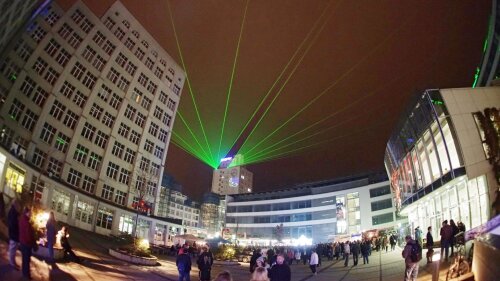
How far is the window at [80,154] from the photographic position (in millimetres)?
9885

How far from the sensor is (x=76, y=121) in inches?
400

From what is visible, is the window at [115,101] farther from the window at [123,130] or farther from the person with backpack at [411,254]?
the person with backpack at [411,254]

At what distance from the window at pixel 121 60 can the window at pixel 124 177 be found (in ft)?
15.7

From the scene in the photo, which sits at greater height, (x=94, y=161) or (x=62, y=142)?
(x=62, y=142)

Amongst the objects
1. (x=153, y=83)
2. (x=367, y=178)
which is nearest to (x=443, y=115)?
(x=153, y=83)

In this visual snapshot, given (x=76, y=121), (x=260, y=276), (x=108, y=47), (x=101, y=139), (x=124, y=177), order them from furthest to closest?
1. (x=108, y=47)
2. (x=124, y=177)
3. (x=101, y=139)
4. (x=76, y=121)
5. (x=260, y=276)

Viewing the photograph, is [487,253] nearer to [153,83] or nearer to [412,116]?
[153,83]

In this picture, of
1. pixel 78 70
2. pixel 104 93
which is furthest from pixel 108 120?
pixel 78 70

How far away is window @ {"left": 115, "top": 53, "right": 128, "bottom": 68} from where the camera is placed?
1411cm

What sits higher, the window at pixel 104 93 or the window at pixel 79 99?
the window at pixel 104 93

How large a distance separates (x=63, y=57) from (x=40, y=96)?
6.27ft

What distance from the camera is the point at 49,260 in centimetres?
1184

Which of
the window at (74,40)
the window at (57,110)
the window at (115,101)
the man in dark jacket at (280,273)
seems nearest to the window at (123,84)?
the window at (115,101)

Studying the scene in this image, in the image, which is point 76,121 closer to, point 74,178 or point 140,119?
point 74,178
